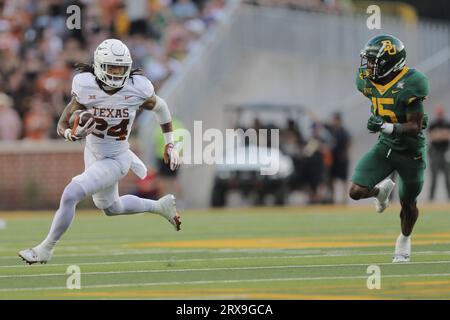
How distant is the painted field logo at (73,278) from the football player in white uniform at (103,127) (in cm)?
26

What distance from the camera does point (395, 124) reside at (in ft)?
33.5

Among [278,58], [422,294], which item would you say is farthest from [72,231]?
[278,58]

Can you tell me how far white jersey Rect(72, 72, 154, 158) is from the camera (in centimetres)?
1049

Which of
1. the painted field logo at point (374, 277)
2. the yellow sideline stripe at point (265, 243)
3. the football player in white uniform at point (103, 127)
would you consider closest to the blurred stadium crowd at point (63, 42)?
the yellow sideline stripe at point (265, 243)

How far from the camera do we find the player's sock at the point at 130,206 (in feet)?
36.3

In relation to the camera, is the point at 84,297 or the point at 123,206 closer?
the point at 84,297

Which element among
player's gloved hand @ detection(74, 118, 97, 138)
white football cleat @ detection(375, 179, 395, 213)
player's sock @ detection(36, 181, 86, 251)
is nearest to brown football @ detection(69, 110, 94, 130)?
player's gloved hand @ detection(74, 118, 97, 138)

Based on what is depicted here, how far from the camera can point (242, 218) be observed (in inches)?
719

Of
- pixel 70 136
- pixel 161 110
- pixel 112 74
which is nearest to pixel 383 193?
pixel 161 110

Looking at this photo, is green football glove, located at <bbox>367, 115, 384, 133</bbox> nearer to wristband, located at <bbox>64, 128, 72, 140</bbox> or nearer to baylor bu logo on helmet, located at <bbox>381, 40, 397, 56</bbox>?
baylor bu logo on helmet, located at <bbox>381, 40, 397, 56</bbox>

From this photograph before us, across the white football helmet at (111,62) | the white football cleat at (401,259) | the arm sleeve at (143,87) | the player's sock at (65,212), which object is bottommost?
the white football cleat at (401,259)

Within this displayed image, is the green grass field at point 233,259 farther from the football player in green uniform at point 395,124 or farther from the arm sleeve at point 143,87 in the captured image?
the arm sleeve at point 143,87
